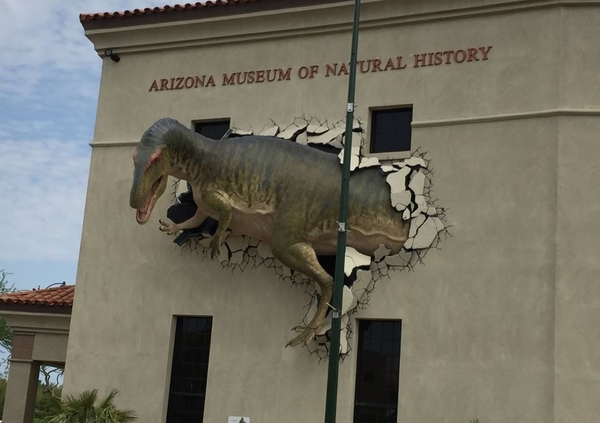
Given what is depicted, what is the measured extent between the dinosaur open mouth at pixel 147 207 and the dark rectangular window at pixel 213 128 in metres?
2.22

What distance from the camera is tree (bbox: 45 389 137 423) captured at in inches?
669

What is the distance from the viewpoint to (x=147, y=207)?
17.2 metres

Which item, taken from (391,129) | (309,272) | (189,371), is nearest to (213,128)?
(391,129)

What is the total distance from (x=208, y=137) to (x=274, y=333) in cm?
445

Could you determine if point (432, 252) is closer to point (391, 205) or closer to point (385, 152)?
point (391, 205)

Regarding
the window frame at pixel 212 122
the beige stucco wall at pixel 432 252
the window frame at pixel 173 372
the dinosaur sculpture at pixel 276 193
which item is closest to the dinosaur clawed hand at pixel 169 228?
the beige stucco wall at pixel 432 252

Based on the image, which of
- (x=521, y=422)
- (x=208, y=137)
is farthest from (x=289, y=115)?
(x=521, y=422)

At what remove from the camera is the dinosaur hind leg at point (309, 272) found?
16.4m

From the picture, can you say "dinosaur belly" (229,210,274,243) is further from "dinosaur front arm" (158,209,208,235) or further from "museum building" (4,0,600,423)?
"dinosaur front arm" (158,209,208,235)

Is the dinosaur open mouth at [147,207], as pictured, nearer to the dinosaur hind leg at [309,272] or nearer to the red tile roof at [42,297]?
the dinosaur hind leg at [309,272]

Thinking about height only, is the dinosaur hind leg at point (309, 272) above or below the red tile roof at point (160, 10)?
below

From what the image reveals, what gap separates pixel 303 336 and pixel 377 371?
1458 mm

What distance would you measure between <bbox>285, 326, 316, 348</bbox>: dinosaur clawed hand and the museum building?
0.35 meters

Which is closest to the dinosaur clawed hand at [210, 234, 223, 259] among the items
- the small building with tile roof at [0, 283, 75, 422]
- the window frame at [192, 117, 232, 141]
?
the window frame at [192, 117, 232, 141]
